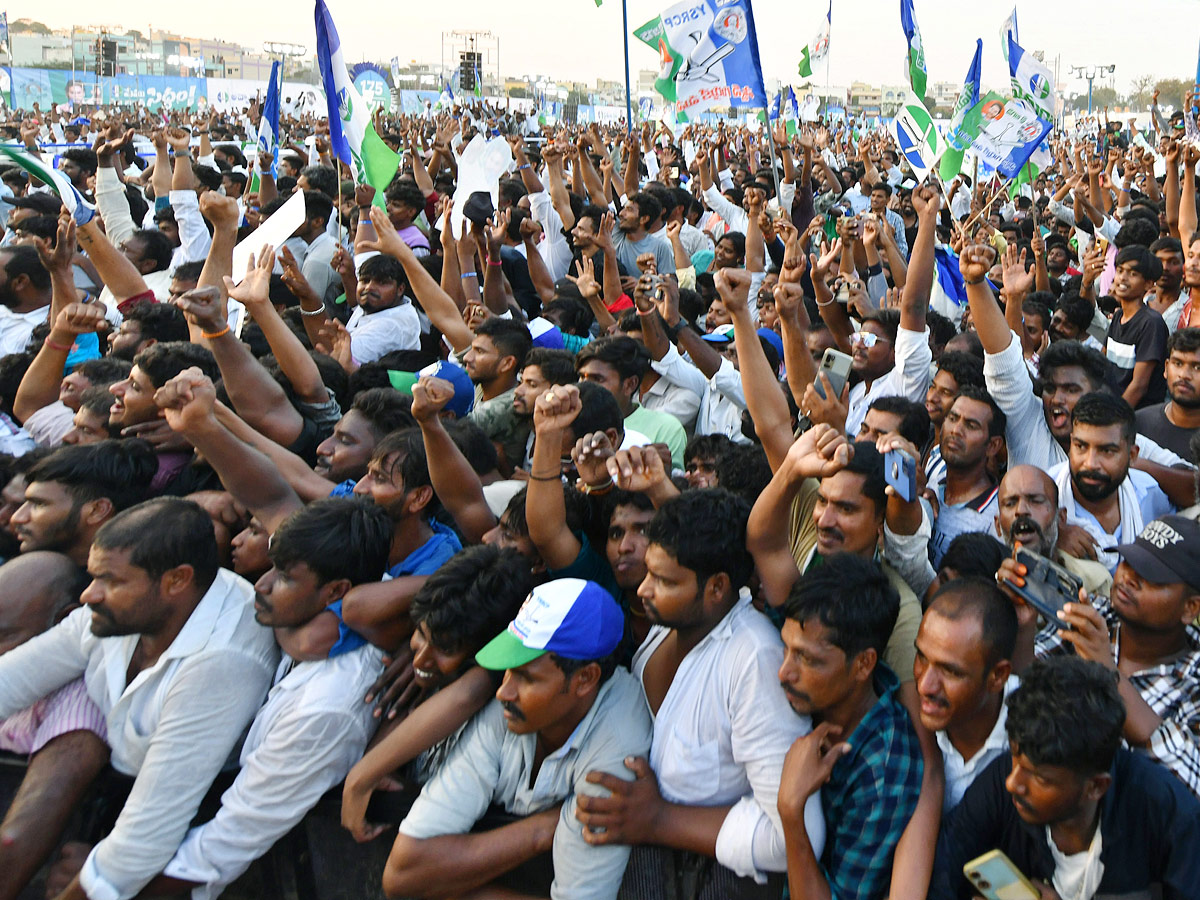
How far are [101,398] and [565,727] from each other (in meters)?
2.62

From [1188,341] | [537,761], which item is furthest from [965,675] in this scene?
[1188,341]

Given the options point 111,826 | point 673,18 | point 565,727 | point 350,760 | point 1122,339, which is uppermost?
point 673,18

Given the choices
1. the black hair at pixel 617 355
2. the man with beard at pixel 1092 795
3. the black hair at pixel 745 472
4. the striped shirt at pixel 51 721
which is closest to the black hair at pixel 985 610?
the man with beard at pixel 1092 795

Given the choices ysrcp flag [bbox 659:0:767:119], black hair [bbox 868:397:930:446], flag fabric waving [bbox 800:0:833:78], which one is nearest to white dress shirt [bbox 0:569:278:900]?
black hair [bbox 868:397:930:446]

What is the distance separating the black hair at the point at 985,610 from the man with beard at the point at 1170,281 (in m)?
4.35

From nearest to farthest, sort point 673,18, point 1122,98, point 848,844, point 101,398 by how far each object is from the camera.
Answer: point 848,844 → point 101,398 → point 673,18 → point 1122,98

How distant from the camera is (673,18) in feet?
25.3

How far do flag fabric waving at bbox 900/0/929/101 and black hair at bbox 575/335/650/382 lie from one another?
174 inches

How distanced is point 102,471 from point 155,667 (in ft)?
3.32

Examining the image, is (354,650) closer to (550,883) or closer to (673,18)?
(550,883)

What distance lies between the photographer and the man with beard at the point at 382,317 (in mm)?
5355

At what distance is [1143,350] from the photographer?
16.7 ft

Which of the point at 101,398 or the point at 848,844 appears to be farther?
the point at 101,398

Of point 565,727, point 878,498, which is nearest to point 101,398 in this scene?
point 565,727
